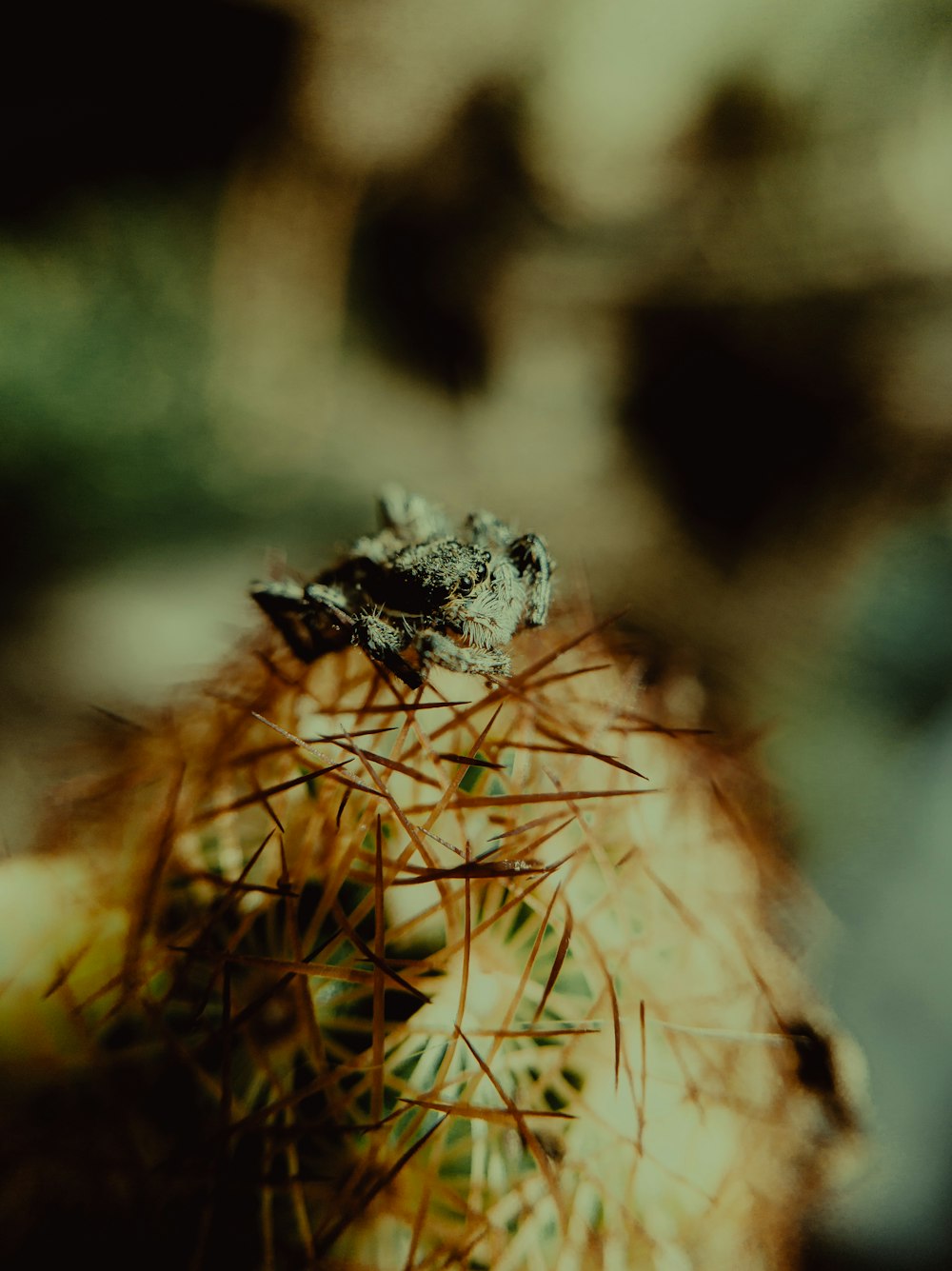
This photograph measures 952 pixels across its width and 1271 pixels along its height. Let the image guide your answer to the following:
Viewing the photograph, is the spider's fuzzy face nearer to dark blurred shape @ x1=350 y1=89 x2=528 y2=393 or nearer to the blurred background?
the blurred background

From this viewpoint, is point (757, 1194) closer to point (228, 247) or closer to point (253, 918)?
point (253, 918)

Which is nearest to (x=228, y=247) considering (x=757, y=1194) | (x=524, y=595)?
Answer: (x=524, y=595)

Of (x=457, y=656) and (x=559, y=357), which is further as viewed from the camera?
(x=559, y=357)

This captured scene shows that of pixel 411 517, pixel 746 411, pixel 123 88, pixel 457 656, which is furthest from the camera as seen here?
pixel 746 411

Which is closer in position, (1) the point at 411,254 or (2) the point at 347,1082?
(2) the point at 347,1082

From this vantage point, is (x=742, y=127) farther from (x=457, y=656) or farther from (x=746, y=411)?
(x=457, y=656)

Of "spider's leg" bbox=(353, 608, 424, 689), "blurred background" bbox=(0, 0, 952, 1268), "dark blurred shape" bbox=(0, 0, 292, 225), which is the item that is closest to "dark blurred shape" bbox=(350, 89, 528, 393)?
"blurred background" bbox=(0, 0, 952, 1268)

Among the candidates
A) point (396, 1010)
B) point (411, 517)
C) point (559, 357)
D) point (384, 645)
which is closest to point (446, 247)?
point (559, 357)
